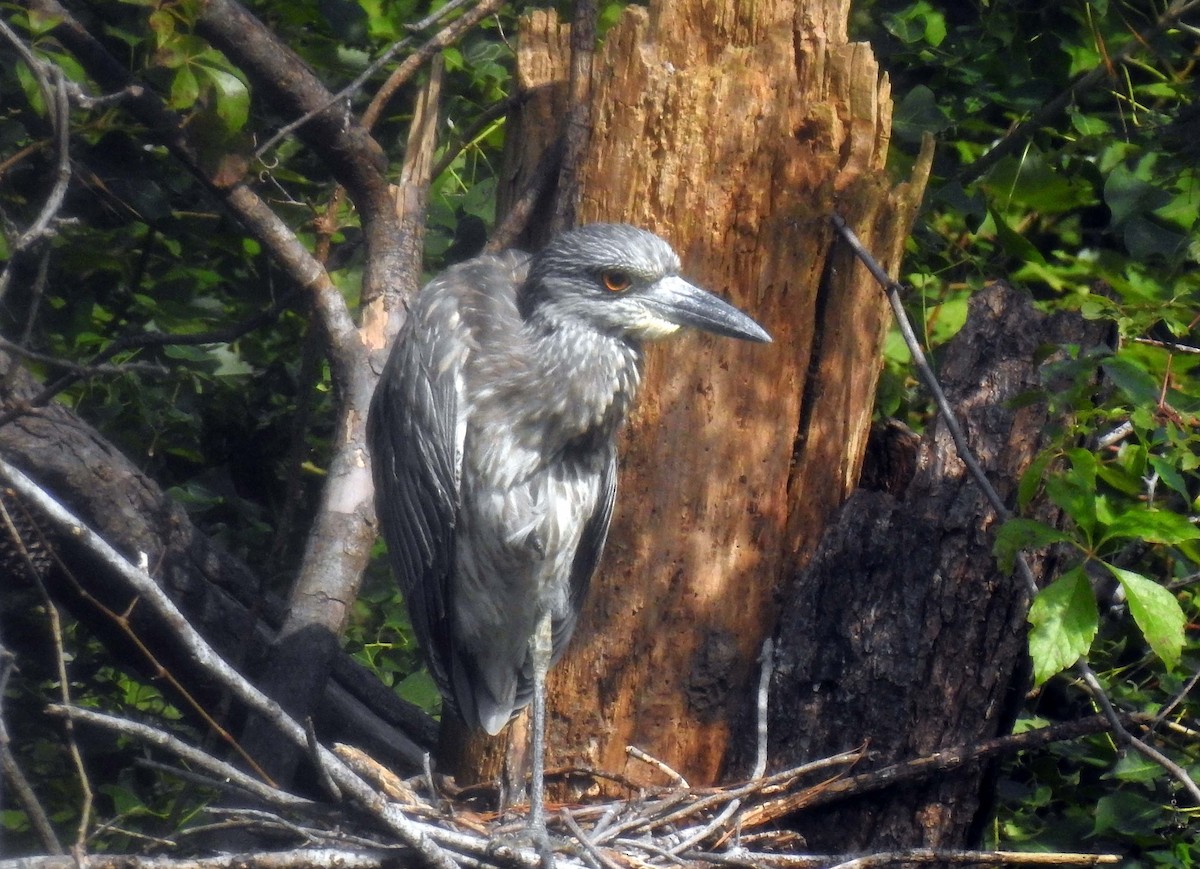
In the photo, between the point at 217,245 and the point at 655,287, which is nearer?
the point at 655,287

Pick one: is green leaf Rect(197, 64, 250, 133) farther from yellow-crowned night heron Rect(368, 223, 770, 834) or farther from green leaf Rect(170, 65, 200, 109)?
yellow-crowned night heron Rect(368, 223, 770, 834)

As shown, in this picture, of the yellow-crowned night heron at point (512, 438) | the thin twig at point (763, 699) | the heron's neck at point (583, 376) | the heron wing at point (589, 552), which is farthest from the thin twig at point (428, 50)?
the thin twig at point (763, 699)

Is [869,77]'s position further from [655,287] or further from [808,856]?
[808,856]

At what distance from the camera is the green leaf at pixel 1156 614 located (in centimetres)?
239

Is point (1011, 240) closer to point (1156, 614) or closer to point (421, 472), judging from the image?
point (1156, 614)

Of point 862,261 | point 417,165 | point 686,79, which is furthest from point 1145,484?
point 417,165

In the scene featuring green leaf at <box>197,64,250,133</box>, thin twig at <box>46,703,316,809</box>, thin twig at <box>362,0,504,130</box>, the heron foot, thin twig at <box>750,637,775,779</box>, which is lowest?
the heron foot

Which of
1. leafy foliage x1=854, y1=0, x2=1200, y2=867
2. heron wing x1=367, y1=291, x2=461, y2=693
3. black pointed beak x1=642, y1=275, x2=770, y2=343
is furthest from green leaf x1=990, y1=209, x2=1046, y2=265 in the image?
heron wing x1=367, y1=291, x2=461, y2=693

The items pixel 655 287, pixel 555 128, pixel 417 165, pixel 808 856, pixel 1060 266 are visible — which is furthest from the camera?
pixel 1060 266

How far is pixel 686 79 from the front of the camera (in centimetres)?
327

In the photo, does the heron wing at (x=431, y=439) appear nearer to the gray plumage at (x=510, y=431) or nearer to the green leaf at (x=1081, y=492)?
the gray plumage at (x=510, y=431)

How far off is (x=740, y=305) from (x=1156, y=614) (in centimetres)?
132

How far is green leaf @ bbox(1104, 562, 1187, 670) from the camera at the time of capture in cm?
239

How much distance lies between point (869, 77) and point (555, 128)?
945mm
